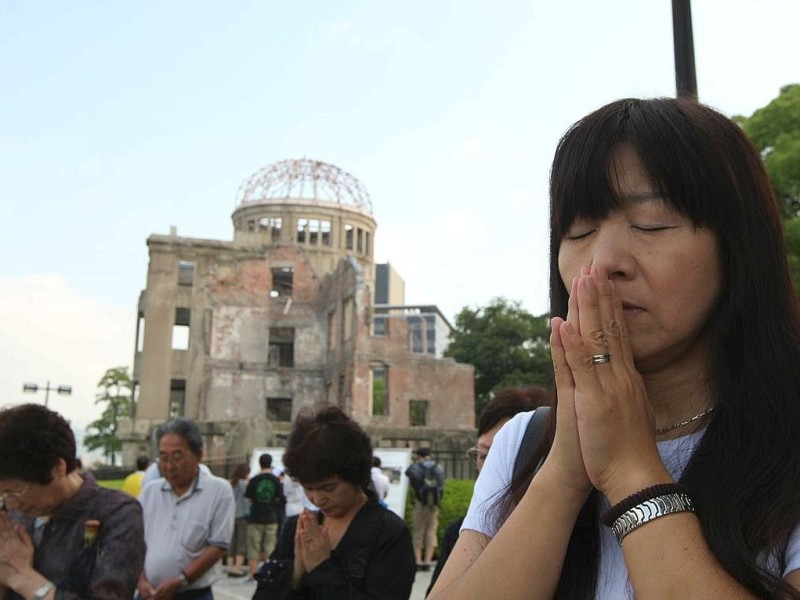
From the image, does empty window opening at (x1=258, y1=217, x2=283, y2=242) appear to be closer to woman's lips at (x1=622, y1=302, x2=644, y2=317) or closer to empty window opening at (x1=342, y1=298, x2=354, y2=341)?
empty window opening at (x1=342, y1=298, x2=354, y2=341)

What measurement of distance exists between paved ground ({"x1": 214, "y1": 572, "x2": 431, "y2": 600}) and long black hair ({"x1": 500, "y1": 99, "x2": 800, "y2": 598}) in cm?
957

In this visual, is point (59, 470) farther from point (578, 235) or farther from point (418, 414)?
point (418, 414)

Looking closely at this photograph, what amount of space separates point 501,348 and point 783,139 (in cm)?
2859

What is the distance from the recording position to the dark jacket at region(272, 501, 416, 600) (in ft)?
11.9

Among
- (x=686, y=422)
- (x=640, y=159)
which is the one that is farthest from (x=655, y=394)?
(x=640, y=159)

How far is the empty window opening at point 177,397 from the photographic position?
143ft

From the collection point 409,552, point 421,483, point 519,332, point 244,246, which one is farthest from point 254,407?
point 409,552

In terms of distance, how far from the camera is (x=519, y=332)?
46.9 m

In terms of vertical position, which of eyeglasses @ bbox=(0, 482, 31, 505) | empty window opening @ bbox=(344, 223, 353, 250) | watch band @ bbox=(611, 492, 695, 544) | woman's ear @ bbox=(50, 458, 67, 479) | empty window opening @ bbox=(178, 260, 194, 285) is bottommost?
eyeglasses @ bbox=(0, 482, 31, 505)

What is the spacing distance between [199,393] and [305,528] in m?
38.6

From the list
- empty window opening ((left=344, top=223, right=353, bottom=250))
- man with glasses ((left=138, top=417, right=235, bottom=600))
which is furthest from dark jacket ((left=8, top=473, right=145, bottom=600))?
empty window opening ((left=344, top=223, right=353, bottom=250))

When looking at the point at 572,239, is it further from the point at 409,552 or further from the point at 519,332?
the point at 519,332

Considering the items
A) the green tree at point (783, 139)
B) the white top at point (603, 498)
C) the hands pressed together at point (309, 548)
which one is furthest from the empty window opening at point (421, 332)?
the white top at point (603, 498)

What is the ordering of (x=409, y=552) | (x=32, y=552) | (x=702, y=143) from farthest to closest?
(x=409, y=552) → (x=32, y=552) → (x=702, y=143)
